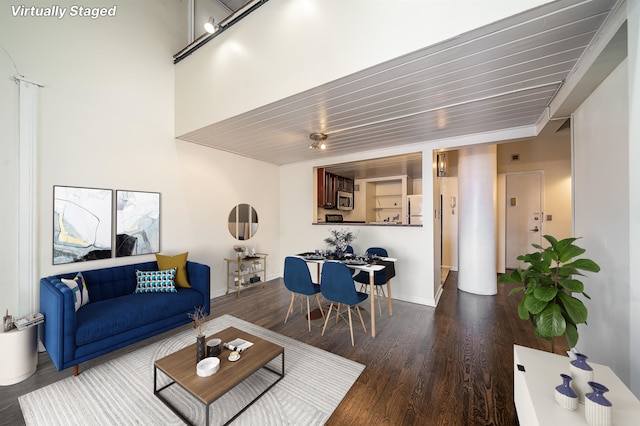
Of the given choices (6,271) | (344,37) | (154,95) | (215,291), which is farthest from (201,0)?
(215,291)

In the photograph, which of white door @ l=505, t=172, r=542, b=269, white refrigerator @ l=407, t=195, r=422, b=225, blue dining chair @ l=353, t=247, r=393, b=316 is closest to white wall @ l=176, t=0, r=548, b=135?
blue dining chair @ l=353, t=247, r=393, b=316

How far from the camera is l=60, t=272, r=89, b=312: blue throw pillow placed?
2.36m

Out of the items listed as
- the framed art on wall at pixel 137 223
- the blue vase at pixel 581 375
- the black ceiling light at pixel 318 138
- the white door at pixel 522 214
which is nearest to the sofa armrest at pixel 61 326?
the framed art on wall at pixel 137 223

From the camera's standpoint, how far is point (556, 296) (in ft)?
4.98

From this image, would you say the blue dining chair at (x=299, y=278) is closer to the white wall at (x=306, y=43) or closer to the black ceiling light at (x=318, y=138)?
the black ceiling light at (x=318, y=138)

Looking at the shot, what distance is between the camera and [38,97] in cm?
248

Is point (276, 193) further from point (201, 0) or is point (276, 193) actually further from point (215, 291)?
point (201, 0)

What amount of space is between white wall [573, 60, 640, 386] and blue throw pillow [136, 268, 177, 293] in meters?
3.99

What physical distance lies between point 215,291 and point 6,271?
2.36m

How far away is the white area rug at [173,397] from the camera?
5.47ft

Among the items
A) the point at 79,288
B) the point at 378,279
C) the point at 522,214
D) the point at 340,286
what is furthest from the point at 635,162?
the point at 522,214

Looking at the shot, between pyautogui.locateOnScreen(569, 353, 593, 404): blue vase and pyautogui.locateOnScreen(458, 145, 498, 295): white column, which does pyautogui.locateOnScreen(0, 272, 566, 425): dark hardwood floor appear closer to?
pyautogui.locateOnScreen(458, 145, 498, 295): white column

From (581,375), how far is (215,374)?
213 cm

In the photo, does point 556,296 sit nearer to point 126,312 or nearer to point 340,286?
point 340,286
